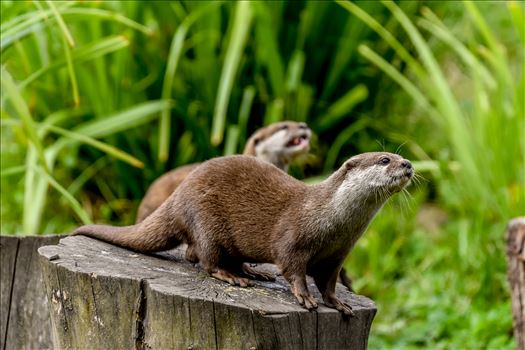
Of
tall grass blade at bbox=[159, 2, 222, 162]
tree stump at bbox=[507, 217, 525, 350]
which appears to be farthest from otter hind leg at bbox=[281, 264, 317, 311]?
tall grass blade at bbox=[159, 2, 222, 162]

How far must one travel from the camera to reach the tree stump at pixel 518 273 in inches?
193

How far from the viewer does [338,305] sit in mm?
3178

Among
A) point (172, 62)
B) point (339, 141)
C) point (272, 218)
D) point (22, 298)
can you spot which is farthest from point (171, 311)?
point (339, 141)

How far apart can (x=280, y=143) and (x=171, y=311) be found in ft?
7.98

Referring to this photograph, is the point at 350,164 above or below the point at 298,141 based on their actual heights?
below

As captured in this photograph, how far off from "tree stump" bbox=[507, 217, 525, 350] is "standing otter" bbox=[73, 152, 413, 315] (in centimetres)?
191

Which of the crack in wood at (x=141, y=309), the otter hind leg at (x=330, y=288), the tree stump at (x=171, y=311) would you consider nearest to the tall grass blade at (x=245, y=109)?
the tree stump at (x=171, y=311)

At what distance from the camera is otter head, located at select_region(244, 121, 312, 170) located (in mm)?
5309

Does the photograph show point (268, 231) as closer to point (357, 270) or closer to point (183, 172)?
point (183, 172)

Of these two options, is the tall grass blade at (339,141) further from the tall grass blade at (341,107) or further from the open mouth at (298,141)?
the open mouth at (298,141)

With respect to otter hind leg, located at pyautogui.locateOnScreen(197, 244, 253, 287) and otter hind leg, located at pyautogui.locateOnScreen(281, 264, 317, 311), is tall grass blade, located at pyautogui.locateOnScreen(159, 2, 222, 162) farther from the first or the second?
otter hind leg, located at pyautogui.locateOnScreen(281, 264, 317, 311)

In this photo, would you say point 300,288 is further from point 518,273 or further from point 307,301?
point 518,273

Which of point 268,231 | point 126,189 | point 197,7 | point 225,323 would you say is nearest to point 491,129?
point 197,7

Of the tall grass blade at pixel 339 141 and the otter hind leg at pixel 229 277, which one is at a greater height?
the tall grass blade at pixel 339 141
